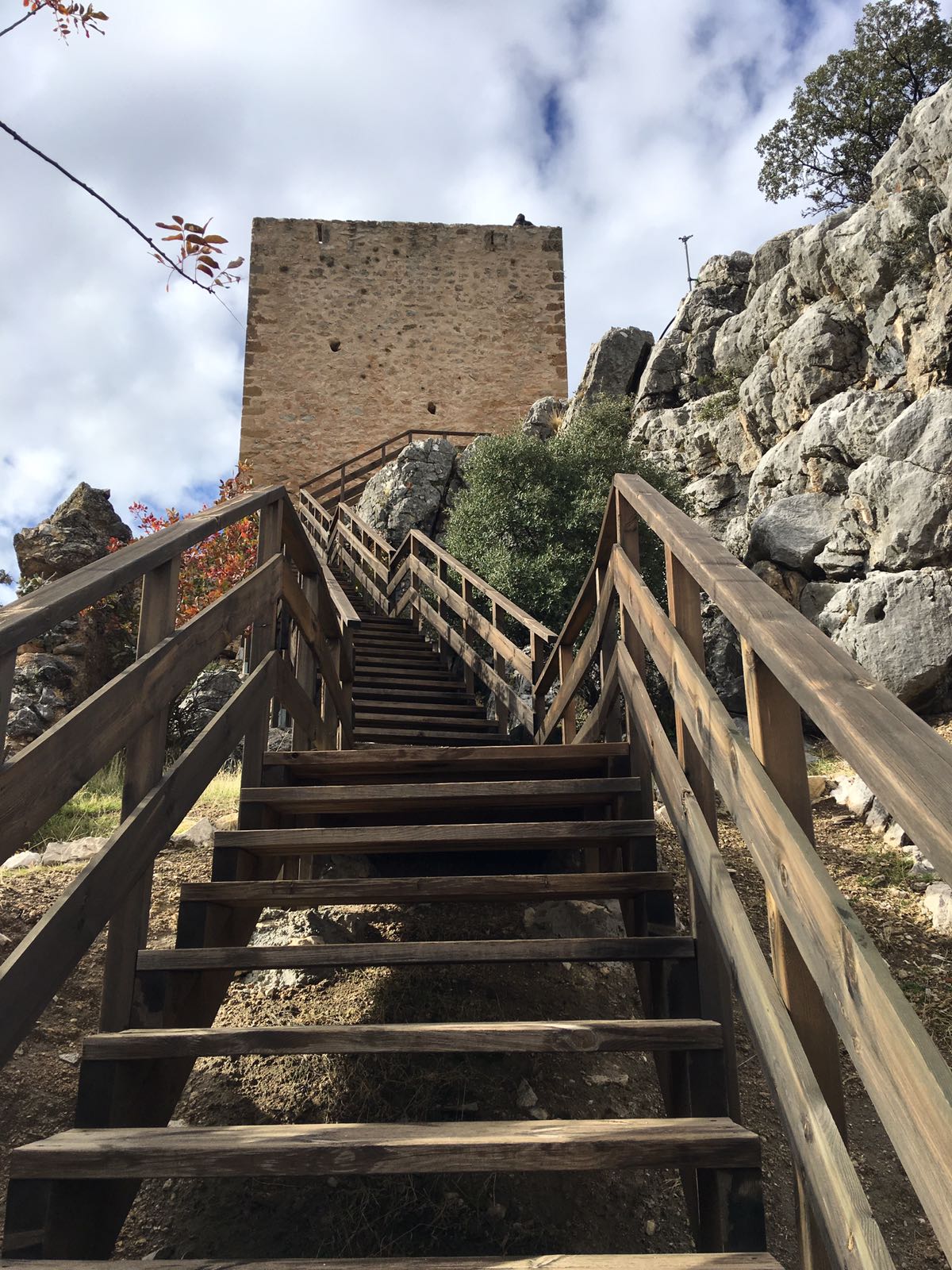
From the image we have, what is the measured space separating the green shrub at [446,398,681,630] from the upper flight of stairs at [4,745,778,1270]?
6.76 m

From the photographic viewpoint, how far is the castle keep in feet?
59.7

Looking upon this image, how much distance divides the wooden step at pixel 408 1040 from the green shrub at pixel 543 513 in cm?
780

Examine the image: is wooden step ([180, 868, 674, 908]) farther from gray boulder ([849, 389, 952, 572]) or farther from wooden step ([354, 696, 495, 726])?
gray boulder ([849, 389, 952, 572])

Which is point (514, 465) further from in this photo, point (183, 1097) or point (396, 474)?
point (183, 1097)

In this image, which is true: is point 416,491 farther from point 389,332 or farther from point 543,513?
point 389,332

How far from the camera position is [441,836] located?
245cm

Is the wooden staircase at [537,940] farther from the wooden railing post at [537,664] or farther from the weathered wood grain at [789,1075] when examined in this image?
the wooden railing post at [537,664]

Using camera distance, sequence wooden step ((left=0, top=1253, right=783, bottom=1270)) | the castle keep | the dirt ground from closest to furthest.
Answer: wooden step ((left=0, top=1253, right=783, bottom=1270)) → the dirt ground → the castle keep

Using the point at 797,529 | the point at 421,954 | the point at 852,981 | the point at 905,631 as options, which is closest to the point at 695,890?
the point at 421,954

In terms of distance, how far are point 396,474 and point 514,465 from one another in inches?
124

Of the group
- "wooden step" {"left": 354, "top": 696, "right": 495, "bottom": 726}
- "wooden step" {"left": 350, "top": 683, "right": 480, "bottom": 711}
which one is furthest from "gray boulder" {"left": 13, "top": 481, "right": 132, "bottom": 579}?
"wooden step" {"left": 354, "top": 696, "right": 495, "bottom": 726}

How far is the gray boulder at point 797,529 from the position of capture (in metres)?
9.02

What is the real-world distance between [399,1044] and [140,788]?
2.67ft

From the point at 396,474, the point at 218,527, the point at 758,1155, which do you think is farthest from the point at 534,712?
→ the point at 396,474
